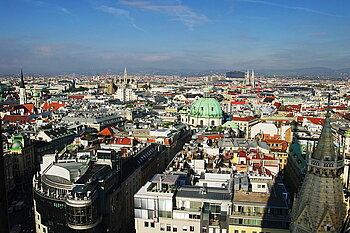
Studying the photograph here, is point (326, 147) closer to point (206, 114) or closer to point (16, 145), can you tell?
point (16, 145)

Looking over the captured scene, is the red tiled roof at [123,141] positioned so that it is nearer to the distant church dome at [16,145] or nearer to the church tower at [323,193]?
the distant church dome at [16,145]

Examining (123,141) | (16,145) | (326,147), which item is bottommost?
(16,145)

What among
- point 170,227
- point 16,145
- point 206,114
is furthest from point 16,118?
point 170,227

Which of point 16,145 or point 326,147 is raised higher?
point 326,147

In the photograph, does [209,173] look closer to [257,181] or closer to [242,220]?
[257,181]

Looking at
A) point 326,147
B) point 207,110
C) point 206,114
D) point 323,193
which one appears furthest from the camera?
point 207,110

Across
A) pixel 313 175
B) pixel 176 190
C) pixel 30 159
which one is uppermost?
pixel 313 175

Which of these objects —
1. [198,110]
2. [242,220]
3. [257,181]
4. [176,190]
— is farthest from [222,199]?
[198,110]

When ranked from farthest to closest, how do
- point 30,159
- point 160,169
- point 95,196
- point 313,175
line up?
point 30,159 < point 160,169 < point 95,196 < point 313,175

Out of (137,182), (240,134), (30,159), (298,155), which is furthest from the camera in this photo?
(240,134)
